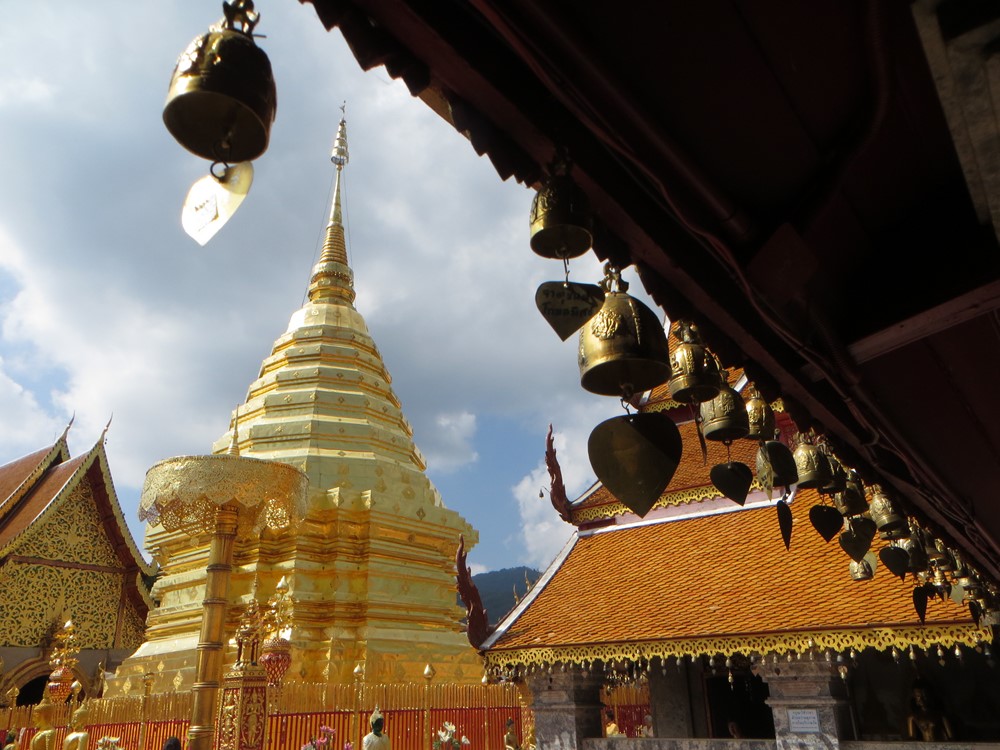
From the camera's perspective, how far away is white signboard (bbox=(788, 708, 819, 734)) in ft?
23.2

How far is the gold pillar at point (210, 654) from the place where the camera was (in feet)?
27.3

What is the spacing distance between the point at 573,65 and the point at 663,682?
383 inches

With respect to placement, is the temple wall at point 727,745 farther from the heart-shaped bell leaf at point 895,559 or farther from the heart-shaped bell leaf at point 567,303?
the heart-shaped bell leaf at point 567,303

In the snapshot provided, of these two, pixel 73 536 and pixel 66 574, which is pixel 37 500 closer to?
pixel 73 536

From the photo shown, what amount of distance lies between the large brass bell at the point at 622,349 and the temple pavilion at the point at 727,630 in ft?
18.4

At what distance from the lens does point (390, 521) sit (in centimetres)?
1669

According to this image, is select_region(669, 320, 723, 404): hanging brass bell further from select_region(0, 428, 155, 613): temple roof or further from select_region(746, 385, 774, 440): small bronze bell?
select_region(0, 428, 155, 613): temple roof

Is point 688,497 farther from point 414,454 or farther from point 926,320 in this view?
point 414,454

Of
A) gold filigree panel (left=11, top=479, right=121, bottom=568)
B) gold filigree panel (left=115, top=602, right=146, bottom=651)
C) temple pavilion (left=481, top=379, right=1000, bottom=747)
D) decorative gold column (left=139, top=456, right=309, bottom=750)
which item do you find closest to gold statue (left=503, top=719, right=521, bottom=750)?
temple pavilion (left=481, top=379, right=1000, bottom=747)

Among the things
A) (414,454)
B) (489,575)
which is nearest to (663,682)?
(414,454)

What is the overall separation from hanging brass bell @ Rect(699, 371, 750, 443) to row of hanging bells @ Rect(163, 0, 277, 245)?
6.82 feet

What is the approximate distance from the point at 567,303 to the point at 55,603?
20.4m

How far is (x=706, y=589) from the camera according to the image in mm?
8242

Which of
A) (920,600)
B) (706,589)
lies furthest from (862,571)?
(706,589)
